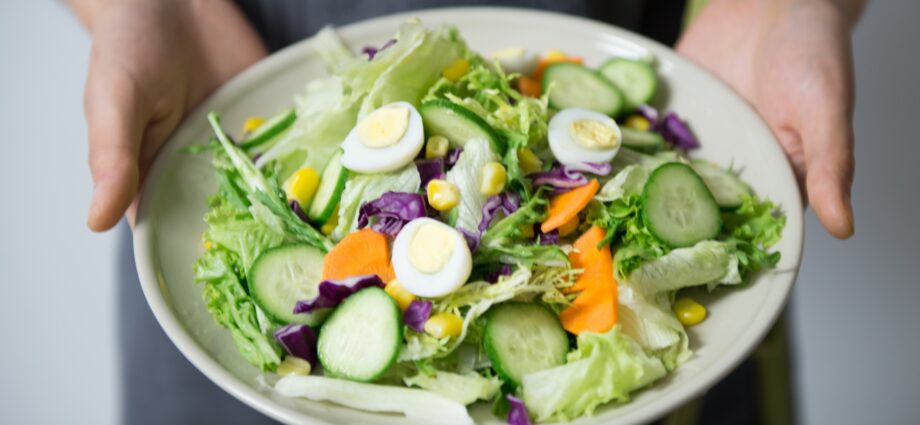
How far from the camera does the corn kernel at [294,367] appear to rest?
2.32m

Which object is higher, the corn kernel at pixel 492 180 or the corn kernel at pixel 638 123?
the corn kernel at pixel 492 180

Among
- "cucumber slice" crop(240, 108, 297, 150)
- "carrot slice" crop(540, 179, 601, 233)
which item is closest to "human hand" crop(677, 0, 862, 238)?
"carrot slice" crop(540, 179, 601, 233)

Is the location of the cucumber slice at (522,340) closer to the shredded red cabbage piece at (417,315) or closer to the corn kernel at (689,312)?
the shredded red cabbage piece at (417,315)

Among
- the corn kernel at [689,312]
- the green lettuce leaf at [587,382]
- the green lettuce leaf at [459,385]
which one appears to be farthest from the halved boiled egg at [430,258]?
the corn kernel at [689,312]

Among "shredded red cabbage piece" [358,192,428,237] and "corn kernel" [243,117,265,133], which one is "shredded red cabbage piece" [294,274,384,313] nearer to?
"shredded red cabbage piece" [358,192,428,237]

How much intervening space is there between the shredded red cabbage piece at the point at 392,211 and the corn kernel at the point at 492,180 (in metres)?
0.18

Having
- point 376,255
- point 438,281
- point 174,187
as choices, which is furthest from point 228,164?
point 438,281

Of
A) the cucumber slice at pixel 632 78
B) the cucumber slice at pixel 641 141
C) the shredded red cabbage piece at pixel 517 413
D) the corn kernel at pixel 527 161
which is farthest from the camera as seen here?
the cucumber slice at pixel 632 78

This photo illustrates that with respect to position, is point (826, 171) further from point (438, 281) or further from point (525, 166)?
point (438, 281)

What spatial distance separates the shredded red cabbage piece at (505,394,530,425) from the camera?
2.19 meters

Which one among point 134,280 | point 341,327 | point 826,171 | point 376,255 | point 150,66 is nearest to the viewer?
point 341,327

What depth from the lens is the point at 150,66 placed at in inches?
122

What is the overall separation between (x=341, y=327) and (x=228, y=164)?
2.74 feet

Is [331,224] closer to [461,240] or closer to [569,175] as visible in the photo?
[461,240]
